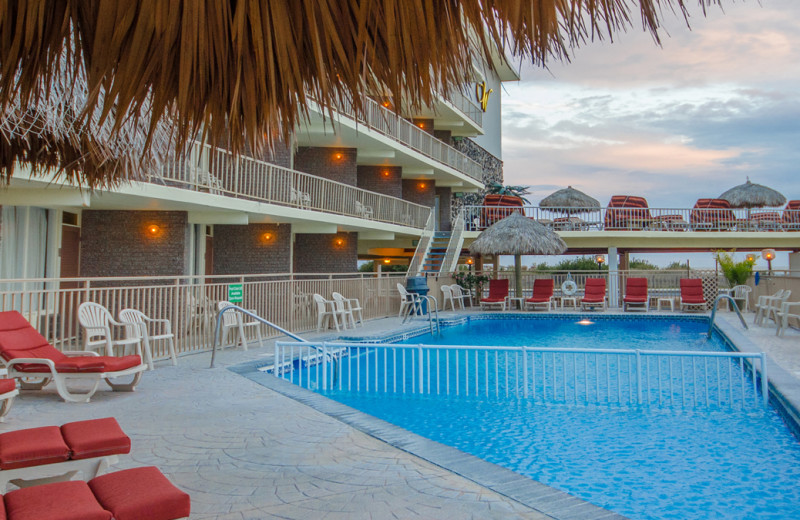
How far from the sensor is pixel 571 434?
6223 millimetres

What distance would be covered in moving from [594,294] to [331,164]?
387 inches

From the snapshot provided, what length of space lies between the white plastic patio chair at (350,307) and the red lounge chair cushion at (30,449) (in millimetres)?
10167

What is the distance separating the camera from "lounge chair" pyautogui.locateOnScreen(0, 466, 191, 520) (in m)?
2.46

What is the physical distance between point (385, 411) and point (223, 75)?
588cm

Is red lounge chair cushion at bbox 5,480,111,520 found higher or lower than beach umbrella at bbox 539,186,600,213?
lower

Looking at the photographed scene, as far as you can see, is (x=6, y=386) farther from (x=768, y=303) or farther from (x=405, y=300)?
(x=768, y=303)

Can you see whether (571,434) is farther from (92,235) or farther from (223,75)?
(92,235)

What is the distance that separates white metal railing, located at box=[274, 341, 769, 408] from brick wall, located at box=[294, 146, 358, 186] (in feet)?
32.7

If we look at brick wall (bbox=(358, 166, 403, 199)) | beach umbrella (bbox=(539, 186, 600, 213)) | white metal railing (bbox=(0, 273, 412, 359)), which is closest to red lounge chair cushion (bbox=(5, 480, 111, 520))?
white metal railing (bbox=(0, 273, 412, 359))

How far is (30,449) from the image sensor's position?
3.38 metres

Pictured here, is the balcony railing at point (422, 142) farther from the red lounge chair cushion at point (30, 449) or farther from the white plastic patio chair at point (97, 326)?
the red lounge chair cushion at point (30, 449)

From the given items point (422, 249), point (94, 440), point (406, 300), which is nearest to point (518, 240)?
point (422, 249)

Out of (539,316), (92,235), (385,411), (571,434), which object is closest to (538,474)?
(571,434)

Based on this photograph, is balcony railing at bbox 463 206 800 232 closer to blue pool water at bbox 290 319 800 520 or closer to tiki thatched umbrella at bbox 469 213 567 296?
tiki thatched umbrella at bbox 469 213 567 296
